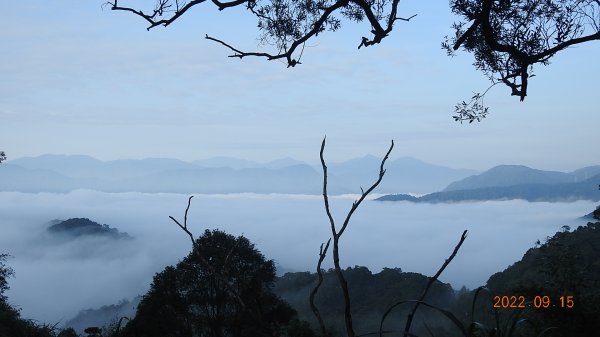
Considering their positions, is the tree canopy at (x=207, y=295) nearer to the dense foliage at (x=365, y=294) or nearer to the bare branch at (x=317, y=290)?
the bare branch at (x=317, y=290)

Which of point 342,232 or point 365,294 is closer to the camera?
point 342,232

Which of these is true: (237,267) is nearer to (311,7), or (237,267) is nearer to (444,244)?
(311,7)

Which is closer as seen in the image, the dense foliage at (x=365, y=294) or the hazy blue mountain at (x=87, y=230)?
the dense foliage at (x=365, y=294)

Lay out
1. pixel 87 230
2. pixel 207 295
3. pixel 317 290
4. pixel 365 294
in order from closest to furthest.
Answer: pixel 317 290, pixel 207 295, pixel 365 294, pixel 87 230

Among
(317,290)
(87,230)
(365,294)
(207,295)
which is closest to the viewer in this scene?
(317,290)

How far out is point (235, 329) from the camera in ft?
59.7

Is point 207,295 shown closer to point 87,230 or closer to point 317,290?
point 317,290

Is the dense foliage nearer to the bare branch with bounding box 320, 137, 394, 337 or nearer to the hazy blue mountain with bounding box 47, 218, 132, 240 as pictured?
the bare branch with bounding box 320, 137, 394, 337

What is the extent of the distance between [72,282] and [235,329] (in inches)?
7103

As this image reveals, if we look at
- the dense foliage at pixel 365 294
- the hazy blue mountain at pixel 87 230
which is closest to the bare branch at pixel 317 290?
the dense foliage at pixel 365 294

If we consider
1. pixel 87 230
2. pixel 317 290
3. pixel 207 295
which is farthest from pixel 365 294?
pixel 87 230

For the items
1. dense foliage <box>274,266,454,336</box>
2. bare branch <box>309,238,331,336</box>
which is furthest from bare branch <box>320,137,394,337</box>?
dense foliage <box>274,266,454,336</box>

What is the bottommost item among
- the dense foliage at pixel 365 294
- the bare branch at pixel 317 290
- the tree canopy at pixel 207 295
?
the dense foliage at pixel 365 294

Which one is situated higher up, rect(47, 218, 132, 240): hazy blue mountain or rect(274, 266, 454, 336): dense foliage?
rect(47, 218, 132, 240): hazy blue mountain
